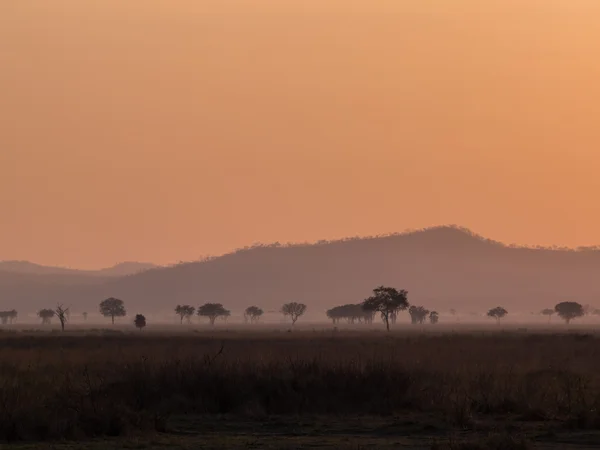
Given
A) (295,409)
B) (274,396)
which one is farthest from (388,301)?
(295,409)

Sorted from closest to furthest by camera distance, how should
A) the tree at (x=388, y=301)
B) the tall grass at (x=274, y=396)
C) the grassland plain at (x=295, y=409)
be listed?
the grassland plain at (x=295, y=409) < the tall grass at (x=274, y=396) < the tree at (x=388, y=301)

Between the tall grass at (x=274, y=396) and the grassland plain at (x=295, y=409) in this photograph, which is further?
the tall grass at (x=274, y=396)

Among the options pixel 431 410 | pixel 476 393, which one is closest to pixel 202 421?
pixel 431 410

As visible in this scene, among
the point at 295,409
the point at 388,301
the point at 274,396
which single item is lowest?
the point at 295,409

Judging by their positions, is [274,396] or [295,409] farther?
[274,396]

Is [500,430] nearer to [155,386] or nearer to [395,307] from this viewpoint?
[155,386]

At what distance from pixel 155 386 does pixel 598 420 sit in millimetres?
10848

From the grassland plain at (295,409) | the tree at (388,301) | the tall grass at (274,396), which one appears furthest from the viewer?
the tree at (388,301)

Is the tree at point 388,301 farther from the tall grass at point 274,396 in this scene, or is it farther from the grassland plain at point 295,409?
the tall grass at point 274,396

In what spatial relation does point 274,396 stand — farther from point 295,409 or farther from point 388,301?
point 388,301

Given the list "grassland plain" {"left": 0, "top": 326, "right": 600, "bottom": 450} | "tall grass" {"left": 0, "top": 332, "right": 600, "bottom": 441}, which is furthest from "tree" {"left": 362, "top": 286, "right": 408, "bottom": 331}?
"tall grass" {"left": 0, "top": 332, "right": 600, "bottom": 441}

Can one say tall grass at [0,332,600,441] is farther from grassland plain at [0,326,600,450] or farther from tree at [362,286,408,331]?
tree at [362,286,408,331]

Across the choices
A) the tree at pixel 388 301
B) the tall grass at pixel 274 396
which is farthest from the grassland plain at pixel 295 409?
the tree at pixel 388 301

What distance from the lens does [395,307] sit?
148 m
